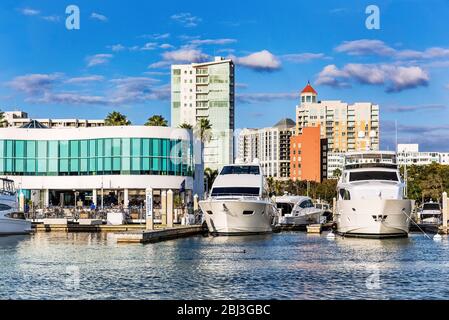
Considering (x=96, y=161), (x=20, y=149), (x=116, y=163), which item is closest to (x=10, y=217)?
(x=116, y=163)

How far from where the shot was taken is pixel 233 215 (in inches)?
2687

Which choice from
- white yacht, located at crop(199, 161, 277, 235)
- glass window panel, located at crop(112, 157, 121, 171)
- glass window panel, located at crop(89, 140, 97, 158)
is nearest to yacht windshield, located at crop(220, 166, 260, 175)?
white yacht, located at crop(199, 161, 277, 235)

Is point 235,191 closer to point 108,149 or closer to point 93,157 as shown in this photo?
point 108,149

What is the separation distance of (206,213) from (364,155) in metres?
14.7

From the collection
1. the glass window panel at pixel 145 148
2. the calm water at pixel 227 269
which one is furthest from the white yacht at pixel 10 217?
the glass window panel at pixel 145 148

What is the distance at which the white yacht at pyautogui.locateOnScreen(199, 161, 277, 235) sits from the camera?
68.1 metres

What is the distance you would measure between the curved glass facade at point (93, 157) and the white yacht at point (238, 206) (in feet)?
131

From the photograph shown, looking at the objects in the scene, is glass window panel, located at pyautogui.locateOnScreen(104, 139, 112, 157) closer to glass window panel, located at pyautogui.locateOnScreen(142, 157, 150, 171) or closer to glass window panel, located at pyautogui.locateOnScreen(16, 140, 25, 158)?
glass window panel, located at pyautogui.locateOnScreen(142, 157, 150, 171)

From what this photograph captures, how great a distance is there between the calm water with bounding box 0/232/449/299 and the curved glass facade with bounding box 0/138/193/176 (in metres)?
47.5

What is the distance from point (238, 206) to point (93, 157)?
4945 centimetres

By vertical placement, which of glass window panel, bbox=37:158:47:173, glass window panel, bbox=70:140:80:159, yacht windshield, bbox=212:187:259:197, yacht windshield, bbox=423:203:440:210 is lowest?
yacht windshield, bbox=423:203:440:210
